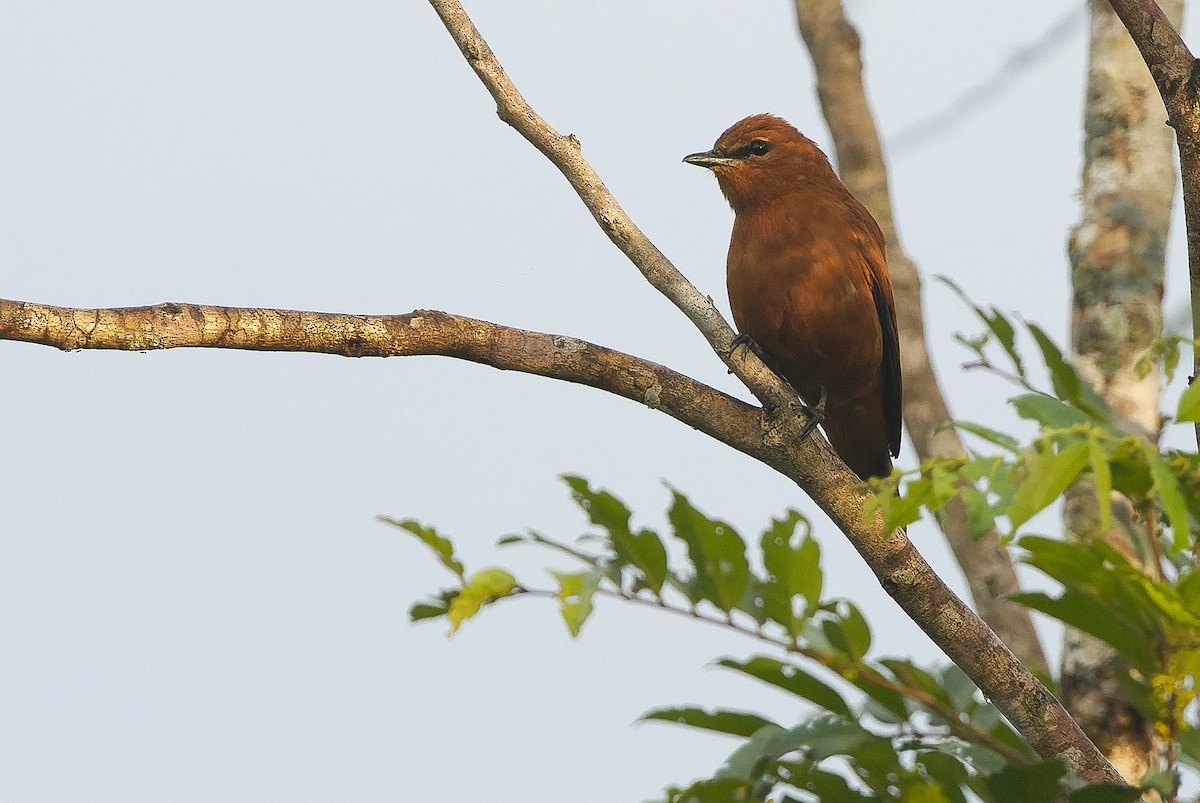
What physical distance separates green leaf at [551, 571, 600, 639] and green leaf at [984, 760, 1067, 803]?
0.54 m

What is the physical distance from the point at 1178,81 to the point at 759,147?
2.24 meters

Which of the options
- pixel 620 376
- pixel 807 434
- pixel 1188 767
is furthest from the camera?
pixel 807 434

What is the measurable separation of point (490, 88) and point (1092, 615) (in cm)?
183

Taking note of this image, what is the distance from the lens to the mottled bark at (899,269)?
5.62 m

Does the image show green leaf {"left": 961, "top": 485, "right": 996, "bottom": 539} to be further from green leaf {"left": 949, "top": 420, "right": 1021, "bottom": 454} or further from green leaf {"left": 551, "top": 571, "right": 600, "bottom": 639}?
green leaf {"left": 551, "top": 571, "right": 600, "bottom": 639}

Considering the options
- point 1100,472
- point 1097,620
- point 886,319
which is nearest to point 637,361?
point 1097,620

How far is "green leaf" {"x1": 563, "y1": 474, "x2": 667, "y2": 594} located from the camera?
1.69 metres

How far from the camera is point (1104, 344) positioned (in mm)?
4891

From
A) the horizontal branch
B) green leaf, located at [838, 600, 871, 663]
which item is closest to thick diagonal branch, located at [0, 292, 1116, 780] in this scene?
the horizontal branch

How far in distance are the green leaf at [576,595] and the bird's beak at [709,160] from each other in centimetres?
329

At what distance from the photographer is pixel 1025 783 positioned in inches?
62.0

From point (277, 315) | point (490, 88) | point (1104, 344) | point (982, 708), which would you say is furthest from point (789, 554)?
point (1104, 344)

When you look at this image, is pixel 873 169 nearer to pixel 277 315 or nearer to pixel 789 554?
pixel 277 315

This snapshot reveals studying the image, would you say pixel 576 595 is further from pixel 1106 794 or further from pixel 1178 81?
pixel 1178 81
